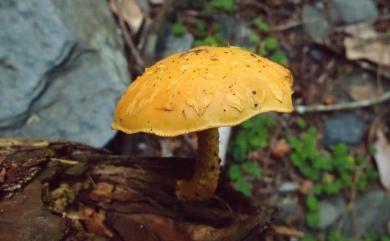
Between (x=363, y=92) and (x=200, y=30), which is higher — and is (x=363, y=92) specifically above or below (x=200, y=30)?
below

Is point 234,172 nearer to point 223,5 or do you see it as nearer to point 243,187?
point 243,187

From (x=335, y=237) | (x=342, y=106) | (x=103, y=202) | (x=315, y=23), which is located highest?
(x=315, y=23)

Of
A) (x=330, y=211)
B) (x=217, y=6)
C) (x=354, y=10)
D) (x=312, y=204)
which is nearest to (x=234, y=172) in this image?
(x=312, y=204)

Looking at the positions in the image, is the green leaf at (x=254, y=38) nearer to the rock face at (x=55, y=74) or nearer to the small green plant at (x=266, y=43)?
the small green plant at (x=266, y=43)

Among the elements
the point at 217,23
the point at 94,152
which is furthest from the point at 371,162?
the point at 94,152

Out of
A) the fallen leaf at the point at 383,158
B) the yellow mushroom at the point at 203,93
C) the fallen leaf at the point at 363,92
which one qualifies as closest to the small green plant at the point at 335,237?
the fallen leaf at the point at 383,158
